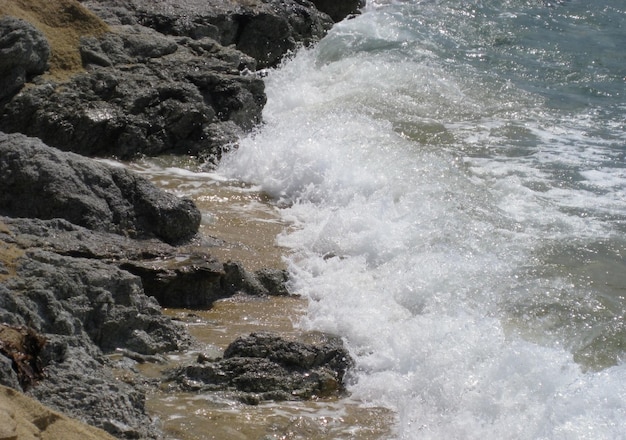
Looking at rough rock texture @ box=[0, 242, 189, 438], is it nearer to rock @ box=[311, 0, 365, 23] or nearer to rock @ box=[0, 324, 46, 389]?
rock @ box=[0, 324, 46, 389]

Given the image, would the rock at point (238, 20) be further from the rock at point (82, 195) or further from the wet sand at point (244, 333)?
the rock at point (82, 195)

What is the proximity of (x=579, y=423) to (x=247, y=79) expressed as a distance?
7408mm

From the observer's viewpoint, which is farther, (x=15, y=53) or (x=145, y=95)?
(x=145, y=95)

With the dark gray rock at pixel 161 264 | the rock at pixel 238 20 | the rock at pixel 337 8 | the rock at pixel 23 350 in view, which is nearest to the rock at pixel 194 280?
the dark gray rock at pixel 161 264

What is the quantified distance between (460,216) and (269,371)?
13.8ft

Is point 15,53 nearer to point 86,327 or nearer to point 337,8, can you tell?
point 86,327

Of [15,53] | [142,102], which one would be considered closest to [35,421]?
[15,53]

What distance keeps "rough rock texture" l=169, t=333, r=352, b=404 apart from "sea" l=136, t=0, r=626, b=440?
0.69ft

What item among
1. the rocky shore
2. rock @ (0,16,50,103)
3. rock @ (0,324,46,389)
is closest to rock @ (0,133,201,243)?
the rocky shore

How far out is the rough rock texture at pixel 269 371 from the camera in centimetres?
556

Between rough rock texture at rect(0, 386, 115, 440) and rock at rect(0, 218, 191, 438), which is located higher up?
rough rock texture at rect(0, 386, 115, 440)

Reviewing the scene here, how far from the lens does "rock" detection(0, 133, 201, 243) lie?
22.4ft

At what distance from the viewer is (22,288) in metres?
5.14

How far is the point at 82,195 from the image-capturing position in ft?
23.0
